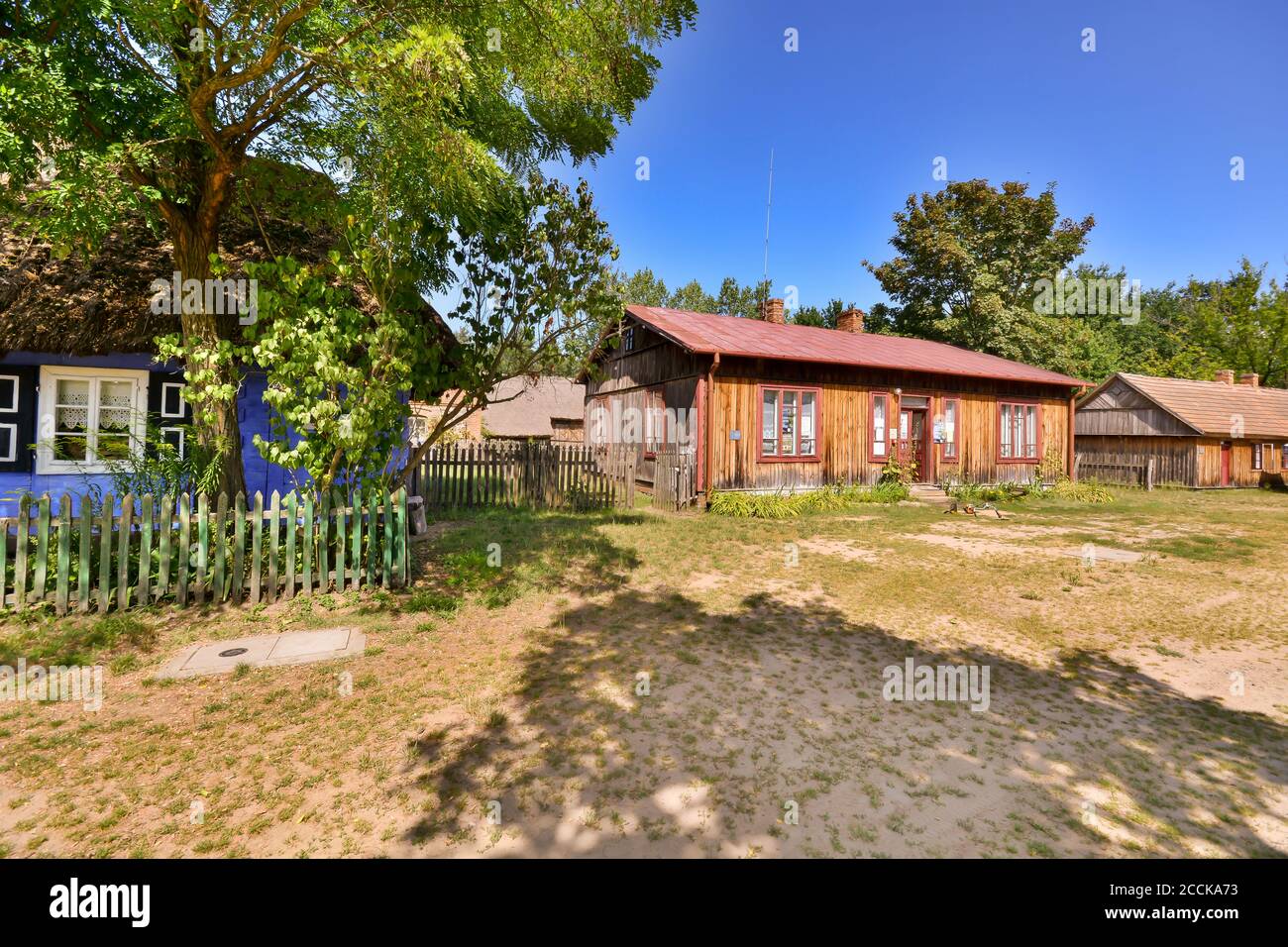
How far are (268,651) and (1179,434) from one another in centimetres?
3420

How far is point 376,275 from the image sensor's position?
680 centimetres

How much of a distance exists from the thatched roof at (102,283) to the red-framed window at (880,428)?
14695mm

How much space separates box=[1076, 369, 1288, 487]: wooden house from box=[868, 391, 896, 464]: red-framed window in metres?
16.0

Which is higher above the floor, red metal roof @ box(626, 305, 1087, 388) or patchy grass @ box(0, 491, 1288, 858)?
red metal roof @ box(626, 305, 1087, 388)

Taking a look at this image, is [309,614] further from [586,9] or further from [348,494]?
[586,9]

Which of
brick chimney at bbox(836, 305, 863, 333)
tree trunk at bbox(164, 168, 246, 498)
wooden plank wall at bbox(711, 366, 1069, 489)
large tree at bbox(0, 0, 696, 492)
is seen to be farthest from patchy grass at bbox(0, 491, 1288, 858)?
brick chimney at bbox(836, 305, 863, 333)

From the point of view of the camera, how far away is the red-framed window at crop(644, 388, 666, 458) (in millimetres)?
17812

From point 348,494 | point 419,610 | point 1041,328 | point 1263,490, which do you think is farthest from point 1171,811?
point 1041,328

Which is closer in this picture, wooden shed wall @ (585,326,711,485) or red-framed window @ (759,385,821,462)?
wooden shed wall @ (585,326,711,485)

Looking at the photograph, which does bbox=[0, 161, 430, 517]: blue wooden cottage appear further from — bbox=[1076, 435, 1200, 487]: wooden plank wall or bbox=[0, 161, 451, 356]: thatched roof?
bbox=[1076, 435, 1200, 487]: wooden plank wall

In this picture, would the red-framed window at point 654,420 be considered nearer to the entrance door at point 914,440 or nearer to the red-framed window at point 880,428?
the red-framed window at point 880,428

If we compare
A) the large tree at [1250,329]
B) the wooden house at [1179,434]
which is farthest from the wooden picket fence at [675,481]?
the large tree at [1250,329]

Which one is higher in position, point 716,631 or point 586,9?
point 586,9

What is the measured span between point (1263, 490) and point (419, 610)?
36459mm
